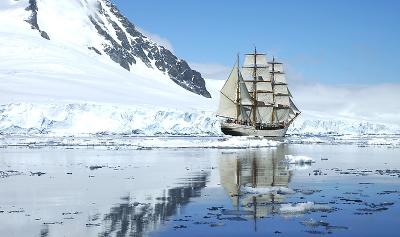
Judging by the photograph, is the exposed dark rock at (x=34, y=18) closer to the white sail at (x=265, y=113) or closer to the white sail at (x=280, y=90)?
the white sail at (x=280, y=90)

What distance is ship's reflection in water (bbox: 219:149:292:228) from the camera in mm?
13699

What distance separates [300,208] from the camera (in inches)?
530

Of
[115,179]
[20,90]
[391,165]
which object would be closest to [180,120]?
[20,90]

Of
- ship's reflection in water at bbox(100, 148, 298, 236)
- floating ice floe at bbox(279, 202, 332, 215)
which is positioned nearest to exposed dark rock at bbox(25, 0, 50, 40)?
ship's reflection in water at bbox(100, 148, 298, 236)

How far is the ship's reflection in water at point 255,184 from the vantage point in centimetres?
1370

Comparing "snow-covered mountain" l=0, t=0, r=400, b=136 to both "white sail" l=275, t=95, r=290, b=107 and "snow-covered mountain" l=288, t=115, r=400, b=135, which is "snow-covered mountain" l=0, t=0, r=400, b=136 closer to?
"snow-covered mountain" l=288, t=115, r=400, b=135

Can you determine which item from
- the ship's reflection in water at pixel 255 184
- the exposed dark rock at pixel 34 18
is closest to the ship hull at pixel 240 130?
the ship's reflection in water at pixel 255 184

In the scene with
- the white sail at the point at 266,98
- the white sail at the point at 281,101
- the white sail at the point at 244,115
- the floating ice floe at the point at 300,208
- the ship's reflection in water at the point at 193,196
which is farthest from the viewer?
the white sail at the point at 281,101

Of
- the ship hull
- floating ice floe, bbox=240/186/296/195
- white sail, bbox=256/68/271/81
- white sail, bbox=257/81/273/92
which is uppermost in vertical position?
white sail, bbox=256/68/271/81

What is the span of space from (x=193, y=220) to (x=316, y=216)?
2.57 m

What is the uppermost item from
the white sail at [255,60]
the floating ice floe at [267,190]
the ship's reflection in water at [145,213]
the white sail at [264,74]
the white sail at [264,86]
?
the white sail at [255,60]

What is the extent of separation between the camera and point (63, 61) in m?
138

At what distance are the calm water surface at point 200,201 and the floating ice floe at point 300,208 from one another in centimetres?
2

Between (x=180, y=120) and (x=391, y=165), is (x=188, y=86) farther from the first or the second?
(x=391, y=165)
